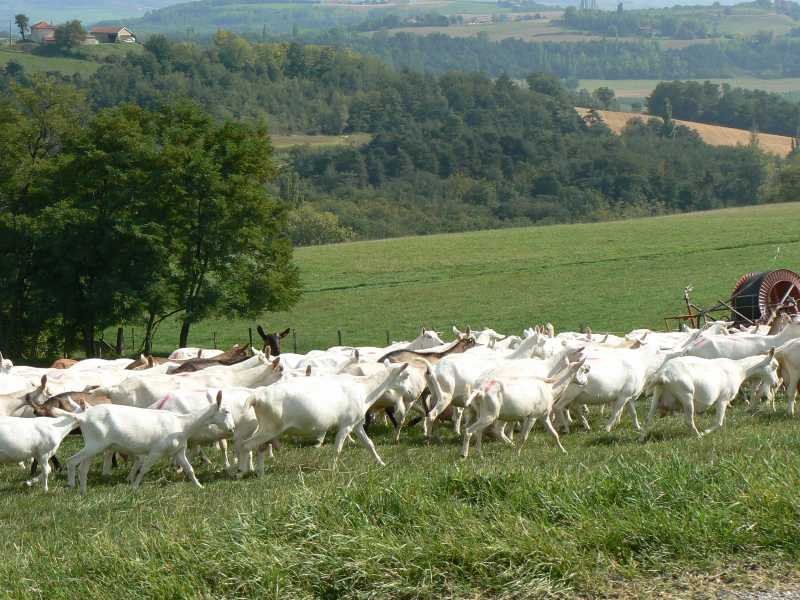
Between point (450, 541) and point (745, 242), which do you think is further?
point (745, 242)

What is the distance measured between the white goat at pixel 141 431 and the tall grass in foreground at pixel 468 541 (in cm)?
307

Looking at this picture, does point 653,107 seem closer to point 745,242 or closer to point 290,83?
point 290,83

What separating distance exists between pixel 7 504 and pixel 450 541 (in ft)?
22.4

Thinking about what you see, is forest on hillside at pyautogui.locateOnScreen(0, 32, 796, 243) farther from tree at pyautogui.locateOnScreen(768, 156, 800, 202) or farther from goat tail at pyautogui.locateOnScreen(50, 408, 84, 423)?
goat tail at pyautogui.locateOnScreen(50, 408, 84, 423)

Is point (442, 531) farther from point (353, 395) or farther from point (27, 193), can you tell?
point (27, 193)

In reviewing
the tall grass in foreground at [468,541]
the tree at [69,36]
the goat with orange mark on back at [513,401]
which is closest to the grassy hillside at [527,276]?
the goat with orange mark on back at [513,401]

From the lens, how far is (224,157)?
4075cm

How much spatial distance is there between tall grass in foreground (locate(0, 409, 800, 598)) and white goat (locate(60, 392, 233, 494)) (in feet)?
10.1

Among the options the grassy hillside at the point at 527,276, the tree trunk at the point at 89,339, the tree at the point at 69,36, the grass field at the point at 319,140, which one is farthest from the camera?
the tree at the point at 69,36

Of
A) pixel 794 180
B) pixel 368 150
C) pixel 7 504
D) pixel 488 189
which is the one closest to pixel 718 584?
pixel 7 504

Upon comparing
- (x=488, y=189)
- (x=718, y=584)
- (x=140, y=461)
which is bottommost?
(x=488, y=189)

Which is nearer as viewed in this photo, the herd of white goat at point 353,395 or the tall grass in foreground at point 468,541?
the tall grass in foreground at point 468,541

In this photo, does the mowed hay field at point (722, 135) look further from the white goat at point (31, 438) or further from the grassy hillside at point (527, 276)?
the white goat at point (31, 438)

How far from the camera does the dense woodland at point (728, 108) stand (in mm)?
166625
